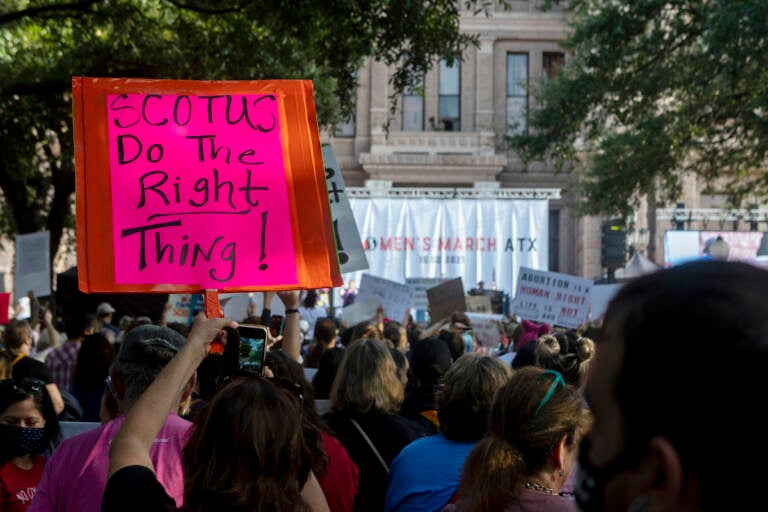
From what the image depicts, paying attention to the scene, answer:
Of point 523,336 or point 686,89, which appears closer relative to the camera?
point 523,336

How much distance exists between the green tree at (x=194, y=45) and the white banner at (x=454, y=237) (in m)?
8.13

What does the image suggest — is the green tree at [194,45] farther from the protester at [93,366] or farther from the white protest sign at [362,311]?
the protester at [93,366]

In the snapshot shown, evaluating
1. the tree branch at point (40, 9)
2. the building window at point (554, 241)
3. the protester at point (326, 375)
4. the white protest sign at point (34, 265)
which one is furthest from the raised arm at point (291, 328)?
the building window at point (554, 241)

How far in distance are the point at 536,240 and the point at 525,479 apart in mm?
21273

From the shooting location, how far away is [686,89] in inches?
616

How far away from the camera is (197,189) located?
140 inches

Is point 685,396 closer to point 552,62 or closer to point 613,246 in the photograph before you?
point 613,246

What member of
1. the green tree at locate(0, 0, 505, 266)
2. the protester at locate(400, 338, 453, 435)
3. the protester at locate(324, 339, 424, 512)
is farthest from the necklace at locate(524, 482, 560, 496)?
the green tree at locate(0, 0, 505, 266)

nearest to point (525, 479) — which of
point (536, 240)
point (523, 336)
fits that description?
point (523, 336)

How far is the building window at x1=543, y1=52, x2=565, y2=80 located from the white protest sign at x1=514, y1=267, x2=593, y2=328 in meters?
24.0

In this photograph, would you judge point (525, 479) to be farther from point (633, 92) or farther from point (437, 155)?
point (437, 155)

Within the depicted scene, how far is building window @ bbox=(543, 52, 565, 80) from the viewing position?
3478 cm

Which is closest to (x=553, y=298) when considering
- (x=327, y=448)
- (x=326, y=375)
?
(x=326, y=375)

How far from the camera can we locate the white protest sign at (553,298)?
11.2 m
